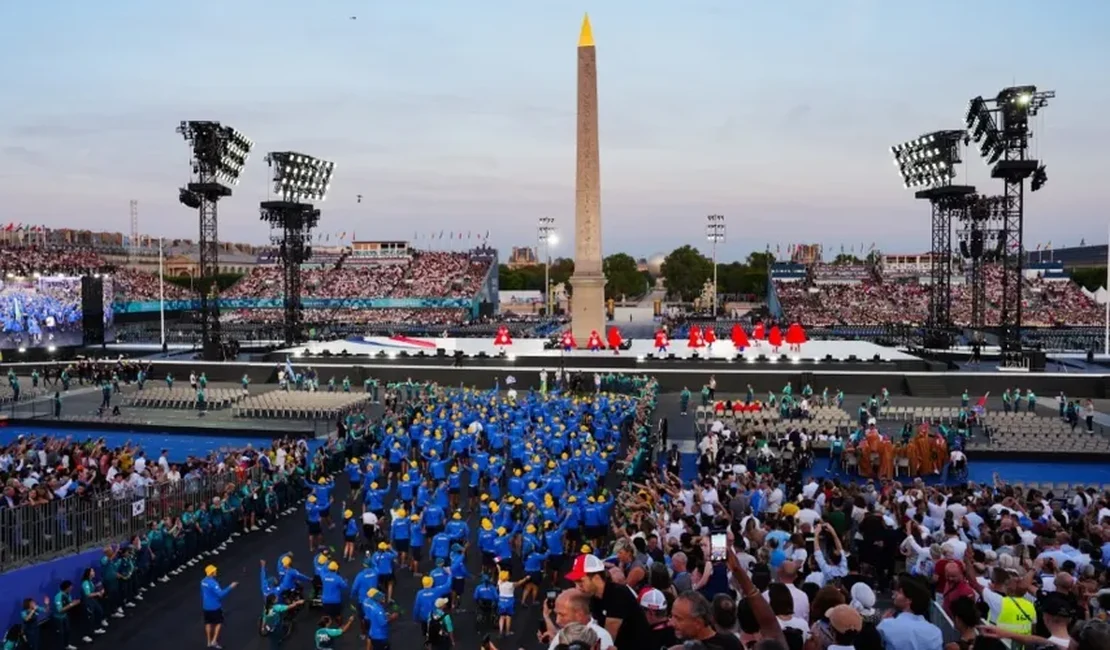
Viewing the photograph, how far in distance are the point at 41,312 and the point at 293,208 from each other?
14446 millimetres

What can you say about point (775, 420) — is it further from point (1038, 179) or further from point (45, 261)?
point (45, 261)

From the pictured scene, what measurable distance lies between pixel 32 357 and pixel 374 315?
37632 millimetres

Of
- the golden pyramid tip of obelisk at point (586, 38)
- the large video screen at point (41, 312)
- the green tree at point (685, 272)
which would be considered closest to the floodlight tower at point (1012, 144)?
the golden pyramid tip of obelisk at point (586, 38)

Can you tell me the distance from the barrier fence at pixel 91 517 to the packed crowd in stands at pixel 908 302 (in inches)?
2370

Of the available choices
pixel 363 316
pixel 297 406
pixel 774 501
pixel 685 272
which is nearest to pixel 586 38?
pixel 297 406

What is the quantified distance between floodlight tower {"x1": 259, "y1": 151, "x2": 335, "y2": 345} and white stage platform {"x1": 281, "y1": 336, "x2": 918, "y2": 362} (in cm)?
557

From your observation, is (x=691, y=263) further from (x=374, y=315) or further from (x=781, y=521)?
(x=781, y=521)

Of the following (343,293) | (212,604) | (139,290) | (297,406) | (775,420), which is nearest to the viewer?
(212,604)

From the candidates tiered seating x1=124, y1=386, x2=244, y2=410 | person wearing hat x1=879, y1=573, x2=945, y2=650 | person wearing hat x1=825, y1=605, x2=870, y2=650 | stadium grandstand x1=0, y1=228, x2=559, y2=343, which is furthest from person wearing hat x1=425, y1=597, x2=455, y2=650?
stadium grandstand x1=0, y1=228, x2=559, y2=343

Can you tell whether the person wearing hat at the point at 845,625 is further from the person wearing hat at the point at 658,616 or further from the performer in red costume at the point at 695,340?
the performer in red costume at the point at 695,340

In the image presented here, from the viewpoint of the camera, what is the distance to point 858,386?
33719mm

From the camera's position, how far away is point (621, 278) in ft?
416

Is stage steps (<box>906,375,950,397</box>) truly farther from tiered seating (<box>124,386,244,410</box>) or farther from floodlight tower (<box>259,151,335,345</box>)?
floodlight tower (<box>259,151,335,345</box>)

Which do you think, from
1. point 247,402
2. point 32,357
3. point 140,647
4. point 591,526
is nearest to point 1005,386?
point 591,526
